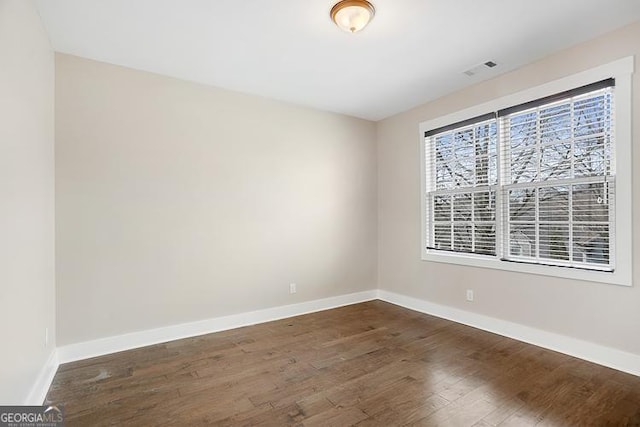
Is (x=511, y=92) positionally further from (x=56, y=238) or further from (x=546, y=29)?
(x=56, y=238)

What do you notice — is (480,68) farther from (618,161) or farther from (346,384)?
(346,384)

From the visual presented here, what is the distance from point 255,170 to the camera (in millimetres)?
3801

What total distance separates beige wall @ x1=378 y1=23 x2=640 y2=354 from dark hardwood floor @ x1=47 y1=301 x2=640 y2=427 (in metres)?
0.34

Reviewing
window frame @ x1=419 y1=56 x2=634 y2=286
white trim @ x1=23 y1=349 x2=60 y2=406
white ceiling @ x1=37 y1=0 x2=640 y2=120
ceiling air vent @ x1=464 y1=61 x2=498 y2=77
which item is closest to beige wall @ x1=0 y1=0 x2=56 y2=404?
white trim @ x1=23 y1=349 x2=60 y2=406

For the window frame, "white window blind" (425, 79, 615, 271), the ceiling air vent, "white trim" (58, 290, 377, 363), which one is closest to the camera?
the window frame

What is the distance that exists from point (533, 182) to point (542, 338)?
59.2 inches

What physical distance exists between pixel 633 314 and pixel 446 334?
1503 mm

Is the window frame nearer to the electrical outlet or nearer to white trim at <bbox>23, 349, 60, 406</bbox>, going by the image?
the electrical outlet

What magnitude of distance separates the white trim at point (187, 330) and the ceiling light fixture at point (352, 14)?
3.13 meters

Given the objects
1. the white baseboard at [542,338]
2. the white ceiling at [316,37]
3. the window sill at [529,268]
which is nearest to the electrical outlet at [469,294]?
the white baseboard at [542,338]

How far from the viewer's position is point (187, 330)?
11.0 feet

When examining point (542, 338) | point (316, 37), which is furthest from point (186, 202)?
point (542, 338)

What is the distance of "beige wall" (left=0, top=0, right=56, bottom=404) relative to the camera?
5.33ft

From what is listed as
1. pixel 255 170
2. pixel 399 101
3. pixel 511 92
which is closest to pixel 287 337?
pixel 255 170
